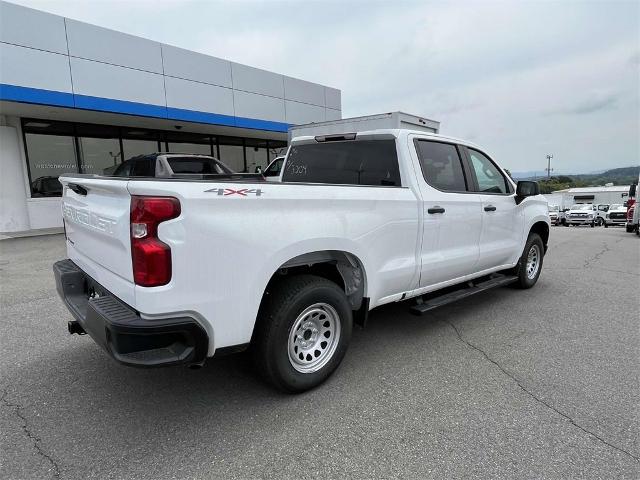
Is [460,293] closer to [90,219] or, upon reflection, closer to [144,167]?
[90,219]

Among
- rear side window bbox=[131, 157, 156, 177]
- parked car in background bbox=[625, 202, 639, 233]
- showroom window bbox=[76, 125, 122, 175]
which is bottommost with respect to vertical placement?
parked car in background bbox=[625, 202, 639, 233]

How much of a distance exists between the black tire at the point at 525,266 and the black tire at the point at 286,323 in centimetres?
362

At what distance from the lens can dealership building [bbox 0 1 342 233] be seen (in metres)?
11.5

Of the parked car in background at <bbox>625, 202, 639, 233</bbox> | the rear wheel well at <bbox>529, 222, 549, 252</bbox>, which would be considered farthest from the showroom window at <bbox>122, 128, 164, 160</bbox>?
the parked car in background at <bbox>625, 202, 639, 233</bbox>

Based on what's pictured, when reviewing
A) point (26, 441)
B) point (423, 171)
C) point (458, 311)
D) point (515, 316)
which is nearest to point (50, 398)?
point (26, 441)

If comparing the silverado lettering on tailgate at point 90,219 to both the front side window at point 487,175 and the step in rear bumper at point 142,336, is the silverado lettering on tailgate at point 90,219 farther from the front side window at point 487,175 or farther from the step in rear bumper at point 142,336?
the front side window at point 487,175

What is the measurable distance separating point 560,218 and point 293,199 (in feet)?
159

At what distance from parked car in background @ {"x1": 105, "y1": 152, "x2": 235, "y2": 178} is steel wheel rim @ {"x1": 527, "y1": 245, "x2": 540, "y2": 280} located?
673 centimetres

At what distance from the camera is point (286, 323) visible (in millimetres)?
2832

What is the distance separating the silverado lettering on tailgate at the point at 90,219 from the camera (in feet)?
8.38

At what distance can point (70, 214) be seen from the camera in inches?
135

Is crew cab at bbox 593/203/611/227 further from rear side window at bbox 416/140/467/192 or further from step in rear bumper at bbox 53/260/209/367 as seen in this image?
step in rear bumper at bbox 53/260/209/367

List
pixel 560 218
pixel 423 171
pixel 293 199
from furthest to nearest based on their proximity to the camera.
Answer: pixel 560 218, pixel 423 171, pixel 293 199

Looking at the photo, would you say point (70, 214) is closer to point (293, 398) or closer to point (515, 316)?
point (293, 398)
